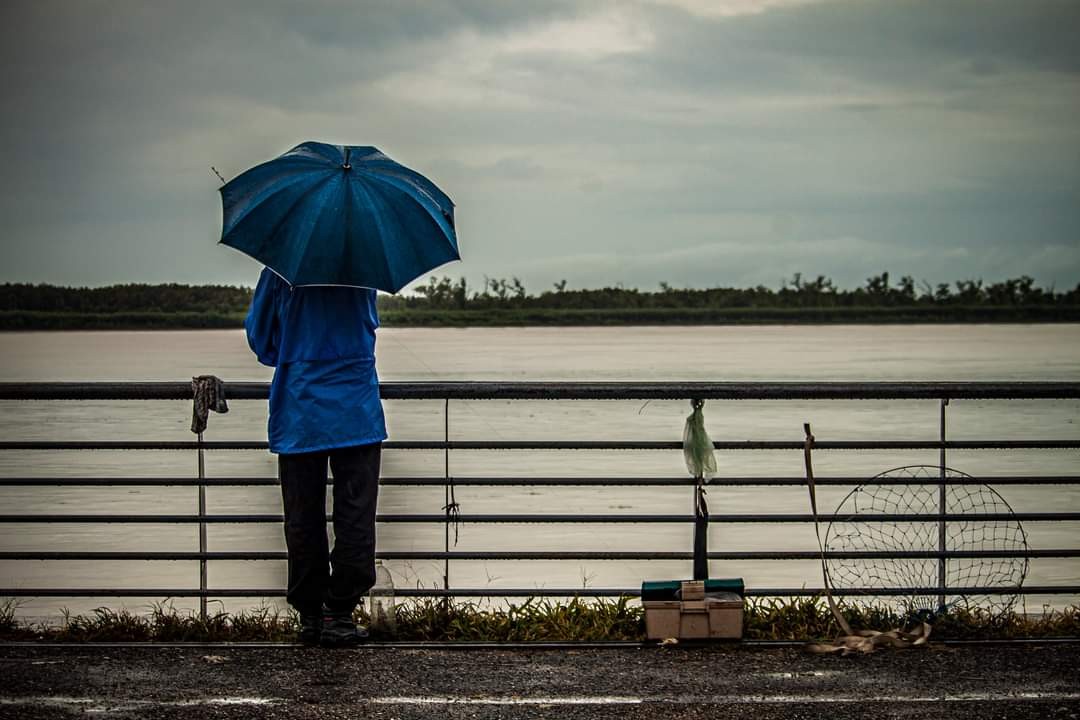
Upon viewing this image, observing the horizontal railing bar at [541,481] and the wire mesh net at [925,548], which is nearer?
the horizontal railing bar at [541,481]

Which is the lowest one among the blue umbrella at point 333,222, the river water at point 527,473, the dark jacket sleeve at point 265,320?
the river water at point 527,473

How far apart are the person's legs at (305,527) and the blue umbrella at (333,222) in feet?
2.70

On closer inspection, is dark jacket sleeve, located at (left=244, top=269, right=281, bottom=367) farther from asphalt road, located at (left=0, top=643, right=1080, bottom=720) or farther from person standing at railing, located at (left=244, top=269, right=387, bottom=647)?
asphalt road, located at (left=0, top=643, right=1080, bottom=720)

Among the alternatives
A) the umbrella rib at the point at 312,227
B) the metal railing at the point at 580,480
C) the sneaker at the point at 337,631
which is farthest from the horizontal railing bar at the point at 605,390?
the sneaker at the point at 337,631

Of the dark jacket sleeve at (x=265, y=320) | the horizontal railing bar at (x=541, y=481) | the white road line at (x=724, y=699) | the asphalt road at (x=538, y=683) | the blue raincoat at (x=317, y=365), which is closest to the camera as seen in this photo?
the asphalt road at (x=538, y=683)

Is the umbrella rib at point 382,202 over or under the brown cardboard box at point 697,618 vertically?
over

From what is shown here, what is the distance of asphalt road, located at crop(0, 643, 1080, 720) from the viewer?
4.83m

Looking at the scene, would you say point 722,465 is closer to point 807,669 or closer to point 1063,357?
point 807,669

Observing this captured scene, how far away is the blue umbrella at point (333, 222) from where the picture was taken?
5.35m

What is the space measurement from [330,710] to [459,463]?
54.0 feet

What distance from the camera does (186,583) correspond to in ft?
35.9

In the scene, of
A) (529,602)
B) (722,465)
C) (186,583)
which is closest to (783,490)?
(722,465)

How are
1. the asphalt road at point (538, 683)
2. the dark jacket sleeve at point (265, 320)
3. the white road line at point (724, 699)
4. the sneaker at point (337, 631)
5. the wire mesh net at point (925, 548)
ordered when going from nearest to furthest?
the asphalt road at point (538, 683) < the white road line at point (724, 699) < the dark jacket sleeve at point (265, 320) < the sneaker at point (337, 631) < the wire mesh net at point (925, 548)

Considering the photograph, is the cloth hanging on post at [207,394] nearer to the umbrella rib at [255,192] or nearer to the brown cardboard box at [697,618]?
the umbrella rib at [255,192]
